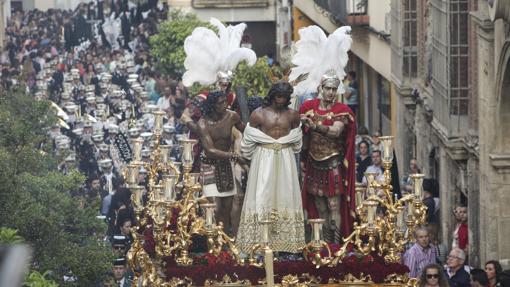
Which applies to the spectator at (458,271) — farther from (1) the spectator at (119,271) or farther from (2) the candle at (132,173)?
(1) the spectator at (119,271)

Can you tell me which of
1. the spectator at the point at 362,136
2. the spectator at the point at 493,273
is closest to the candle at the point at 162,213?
the spectator at the point at 493,273

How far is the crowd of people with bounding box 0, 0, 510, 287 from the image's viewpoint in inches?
860

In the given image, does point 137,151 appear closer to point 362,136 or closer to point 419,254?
point 419,254

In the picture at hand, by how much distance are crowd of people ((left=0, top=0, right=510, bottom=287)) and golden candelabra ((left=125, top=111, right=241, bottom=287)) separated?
2.39 feet

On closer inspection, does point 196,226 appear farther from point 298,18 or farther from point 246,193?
point 298,18

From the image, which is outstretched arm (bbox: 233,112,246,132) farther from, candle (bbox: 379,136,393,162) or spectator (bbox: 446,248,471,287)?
spectator (bbox: 446,248,471,287)

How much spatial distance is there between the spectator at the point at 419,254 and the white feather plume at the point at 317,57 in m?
1.67

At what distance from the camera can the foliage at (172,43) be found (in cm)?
4809

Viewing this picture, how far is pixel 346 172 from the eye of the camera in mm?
20344

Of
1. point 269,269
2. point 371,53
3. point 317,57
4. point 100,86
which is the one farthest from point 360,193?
point 100,86

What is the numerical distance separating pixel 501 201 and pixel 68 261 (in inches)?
217

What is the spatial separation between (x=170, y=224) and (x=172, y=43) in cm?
2961

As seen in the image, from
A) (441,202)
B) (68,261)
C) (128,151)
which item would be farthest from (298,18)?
(68,261)

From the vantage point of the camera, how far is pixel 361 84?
1790 inches
